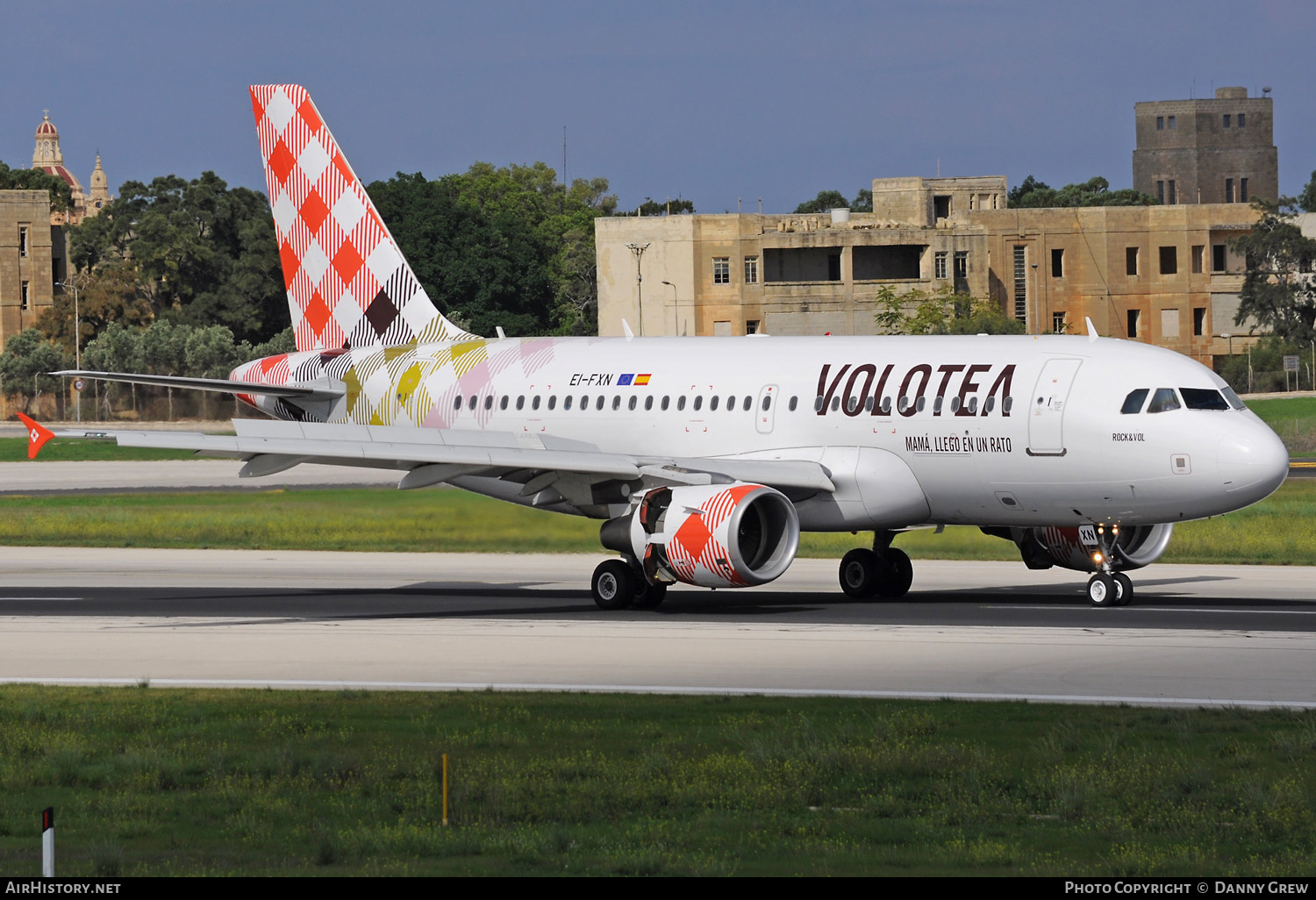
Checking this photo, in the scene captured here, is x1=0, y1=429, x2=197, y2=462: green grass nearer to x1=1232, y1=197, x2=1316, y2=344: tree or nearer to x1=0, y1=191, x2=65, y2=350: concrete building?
x1=0, y1=191, x2=65, y2=350: concrete building

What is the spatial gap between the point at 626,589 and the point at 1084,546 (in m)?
7.72

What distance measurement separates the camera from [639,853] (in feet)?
42.8

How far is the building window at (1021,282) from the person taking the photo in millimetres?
142125

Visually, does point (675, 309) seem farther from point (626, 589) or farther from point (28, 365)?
point (626, 589)

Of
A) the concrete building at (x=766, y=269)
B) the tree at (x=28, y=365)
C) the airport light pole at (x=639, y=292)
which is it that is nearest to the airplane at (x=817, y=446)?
the airport light pole at (x=639, y=292)

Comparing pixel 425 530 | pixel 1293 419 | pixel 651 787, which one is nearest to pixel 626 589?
pixel 425 530

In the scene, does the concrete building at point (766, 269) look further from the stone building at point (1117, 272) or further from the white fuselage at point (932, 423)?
the white fuselage at point (932, 423)

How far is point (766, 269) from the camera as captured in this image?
139250 mm

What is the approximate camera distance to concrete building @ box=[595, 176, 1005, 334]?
137 metres

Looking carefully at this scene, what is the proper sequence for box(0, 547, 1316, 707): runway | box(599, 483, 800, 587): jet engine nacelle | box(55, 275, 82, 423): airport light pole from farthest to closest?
1. box(55, 275, 82, 423): airport light pole
2. box(599, 483, 800, 587): jet engine nacelle
3. box(0, 547, 1316, 707): runway

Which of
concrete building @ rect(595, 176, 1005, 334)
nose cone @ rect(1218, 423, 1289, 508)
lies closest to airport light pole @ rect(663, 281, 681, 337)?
concrete building @ rect(595, 176, 1005, 334)

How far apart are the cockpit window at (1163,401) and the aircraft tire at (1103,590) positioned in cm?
319

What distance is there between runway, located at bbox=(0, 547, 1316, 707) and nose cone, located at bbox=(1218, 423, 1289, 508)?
6.53 ft
